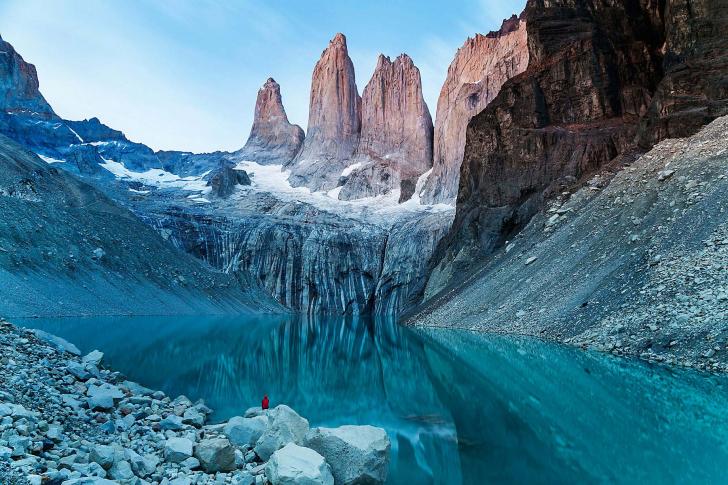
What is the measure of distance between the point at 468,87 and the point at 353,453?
9828cm

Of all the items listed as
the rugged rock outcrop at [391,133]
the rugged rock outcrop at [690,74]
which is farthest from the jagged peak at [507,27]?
the rugged rock outcrop at [690,74]

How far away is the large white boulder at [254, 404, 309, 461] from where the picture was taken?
9531 mm

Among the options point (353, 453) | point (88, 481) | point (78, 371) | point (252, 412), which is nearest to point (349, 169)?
point (78, 371)

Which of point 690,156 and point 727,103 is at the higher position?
point 727,103

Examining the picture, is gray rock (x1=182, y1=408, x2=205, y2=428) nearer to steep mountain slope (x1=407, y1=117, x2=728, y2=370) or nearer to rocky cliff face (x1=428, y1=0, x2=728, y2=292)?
steep mountain slope (x1=407, y1=117, x2=728, y2=370)

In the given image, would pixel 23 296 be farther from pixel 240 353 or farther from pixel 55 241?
pixel 240 353

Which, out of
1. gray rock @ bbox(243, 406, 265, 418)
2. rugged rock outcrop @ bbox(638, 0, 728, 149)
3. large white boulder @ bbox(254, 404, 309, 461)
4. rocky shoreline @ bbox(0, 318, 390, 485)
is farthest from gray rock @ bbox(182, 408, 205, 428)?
rugged rock outcrop @ bbox(638, 0, 728, 149)

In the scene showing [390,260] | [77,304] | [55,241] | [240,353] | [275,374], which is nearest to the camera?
[275,374]

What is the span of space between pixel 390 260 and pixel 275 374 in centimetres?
6351

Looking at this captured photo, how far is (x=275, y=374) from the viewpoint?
72.7 feet

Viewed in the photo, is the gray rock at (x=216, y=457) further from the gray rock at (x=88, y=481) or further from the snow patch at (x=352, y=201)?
the snow patch at (x=352, y=201)

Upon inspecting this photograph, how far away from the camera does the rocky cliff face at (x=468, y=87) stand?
3708 inches

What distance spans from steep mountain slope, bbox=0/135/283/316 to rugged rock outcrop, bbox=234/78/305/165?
83.3 m

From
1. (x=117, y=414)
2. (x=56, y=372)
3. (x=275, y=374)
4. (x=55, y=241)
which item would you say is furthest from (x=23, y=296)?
(x=117, y=414)
